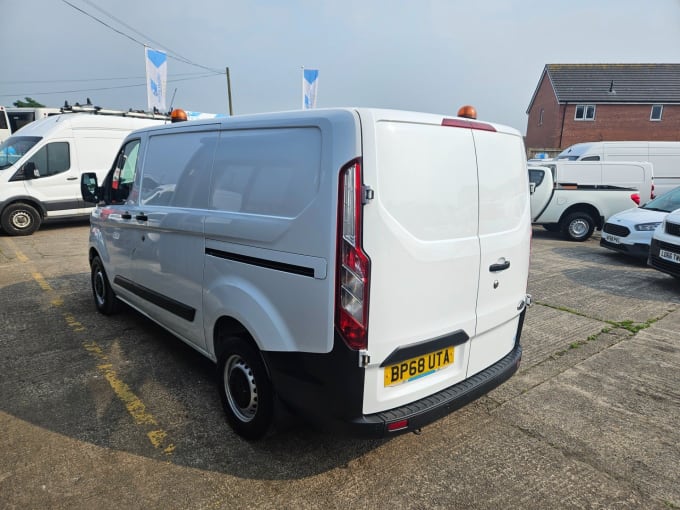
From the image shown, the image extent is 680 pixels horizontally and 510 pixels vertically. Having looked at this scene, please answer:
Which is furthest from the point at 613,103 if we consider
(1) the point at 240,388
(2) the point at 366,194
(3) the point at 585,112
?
(1) the point at 240,388

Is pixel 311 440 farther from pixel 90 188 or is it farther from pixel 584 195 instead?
pixel 584 195

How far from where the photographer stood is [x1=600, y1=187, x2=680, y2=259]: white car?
26.2 ft

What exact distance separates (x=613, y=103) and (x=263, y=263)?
37.1 meters

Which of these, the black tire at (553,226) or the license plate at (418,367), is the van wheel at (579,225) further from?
the license plate at (418,367)

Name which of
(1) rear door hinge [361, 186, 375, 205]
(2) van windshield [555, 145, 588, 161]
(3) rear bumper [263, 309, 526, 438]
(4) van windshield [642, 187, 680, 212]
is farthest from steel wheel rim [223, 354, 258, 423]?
(2) van windshield [555, 145, 588, 161]

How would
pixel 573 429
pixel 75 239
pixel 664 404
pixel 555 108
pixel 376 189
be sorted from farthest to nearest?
Answer: pixel 555 108 → pixel 75 239 → pixel 664 404 → pixel 573 429 → pixel 376 189

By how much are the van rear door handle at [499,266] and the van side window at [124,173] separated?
3134 mm

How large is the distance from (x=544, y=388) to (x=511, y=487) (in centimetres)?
131

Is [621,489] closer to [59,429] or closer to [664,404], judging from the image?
[664,404]

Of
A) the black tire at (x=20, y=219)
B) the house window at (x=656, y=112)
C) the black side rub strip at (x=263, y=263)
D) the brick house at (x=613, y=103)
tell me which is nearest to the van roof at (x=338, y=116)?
the black side rub strip at (x=263, y=263)

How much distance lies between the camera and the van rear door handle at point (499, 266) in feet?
8.50

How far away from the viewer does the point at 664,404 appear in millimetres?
3275

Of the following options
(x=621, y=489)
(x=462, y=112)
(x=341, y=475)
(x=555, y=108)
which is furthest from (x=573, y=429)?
(x=555, y=108)

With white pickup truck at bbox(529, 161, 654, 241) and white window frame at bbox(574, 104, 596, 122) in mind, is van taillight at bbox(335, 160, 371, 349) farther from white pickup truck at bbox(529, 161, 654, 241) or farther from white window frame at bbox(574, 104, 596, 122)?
white window frame at bbox(574, 104, 596, 122)
